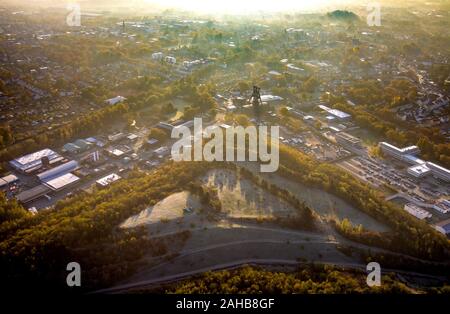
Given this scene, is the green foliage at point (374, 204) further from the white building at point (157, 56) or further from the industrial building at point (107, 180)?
the white building at point (157, 56)

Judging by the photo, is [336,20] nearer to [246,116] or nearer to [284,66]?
[284,66]

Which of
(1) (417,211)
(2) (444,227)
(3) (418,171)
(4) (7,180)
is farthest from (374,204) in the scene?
(4) (7,180)

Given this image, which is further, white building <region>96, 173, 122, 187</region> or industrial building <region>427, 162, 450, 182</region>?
industrial building <region>427, 162, 450, 182</region>

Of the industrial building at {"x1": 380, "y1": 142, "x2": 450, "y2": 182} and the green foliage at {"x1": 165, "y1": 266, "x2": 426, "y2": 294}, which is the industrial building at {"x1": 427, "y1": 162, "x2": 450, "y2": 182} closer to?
the industrial building at {"x1": 380, "y1": 142, "x2": 450, "y2": 182}

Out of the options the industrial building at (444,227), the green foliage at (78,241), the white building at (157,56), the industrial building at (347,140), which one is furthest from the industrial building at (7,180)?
the white building at (157,56)

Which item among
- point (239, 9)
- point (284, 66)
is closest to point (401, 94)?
point (284, 66)

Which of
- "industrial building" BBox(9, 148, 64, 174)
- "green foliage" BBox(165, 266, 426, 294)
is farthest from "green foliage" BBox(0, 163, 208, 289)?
"industrial building" BBox(9, 148, 64, 174)
